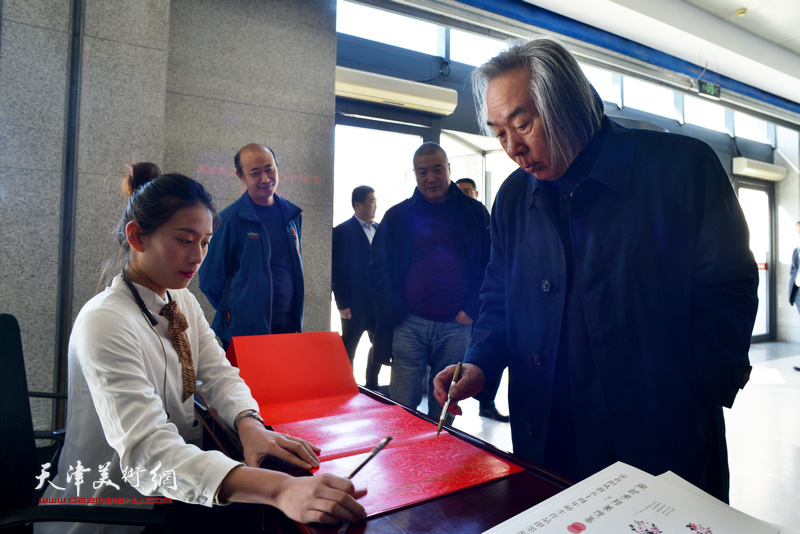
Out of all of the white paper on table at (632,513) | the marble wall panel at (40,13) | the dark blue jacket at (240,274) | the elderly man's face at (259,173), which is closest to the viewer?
the white paper on table at (632,513)

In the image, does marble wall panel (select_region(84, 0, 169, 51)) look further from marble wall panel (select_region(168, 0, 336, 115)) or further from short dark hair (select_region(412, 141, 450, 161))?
short dark hair (select_region(412, 141, 450, 161))

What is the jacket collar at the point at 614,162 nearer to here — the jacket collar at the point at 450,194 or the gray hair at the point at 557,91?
the gray hair at the point at 557,91

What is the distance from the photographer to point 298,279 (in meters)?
2.58

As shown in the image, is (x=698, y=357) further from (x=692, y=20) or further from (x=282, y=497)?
(x=692, y=20)

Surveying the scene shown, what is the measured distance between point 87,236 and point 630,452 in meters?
2.38

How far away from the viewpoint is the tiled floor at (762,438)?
240 cm

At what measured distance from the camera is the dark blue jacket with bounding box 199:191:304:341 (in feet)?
7.66

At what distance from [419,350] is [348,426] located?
4.94 feet

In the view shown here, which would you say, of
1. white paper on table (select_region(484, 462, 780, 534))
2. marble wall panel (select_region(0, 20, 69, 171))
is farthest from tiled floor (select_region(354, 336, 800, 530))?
marble wall panel (select_region(0, 20, 69, 171))

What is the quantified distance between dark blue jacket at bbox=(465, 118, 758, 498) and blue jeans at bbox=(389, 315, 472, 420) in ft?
4.66

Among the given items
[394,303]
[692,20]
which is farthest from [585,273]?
[692,20]

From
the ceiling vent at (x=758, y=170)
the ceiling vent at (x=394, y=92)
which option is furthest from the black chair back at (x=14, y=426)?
the ceiling vent at (x=758, y=170)

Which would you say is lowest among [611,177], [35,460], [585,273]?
[35,460]

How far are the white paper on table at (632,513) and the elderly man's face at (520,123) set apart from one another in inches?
25.9
